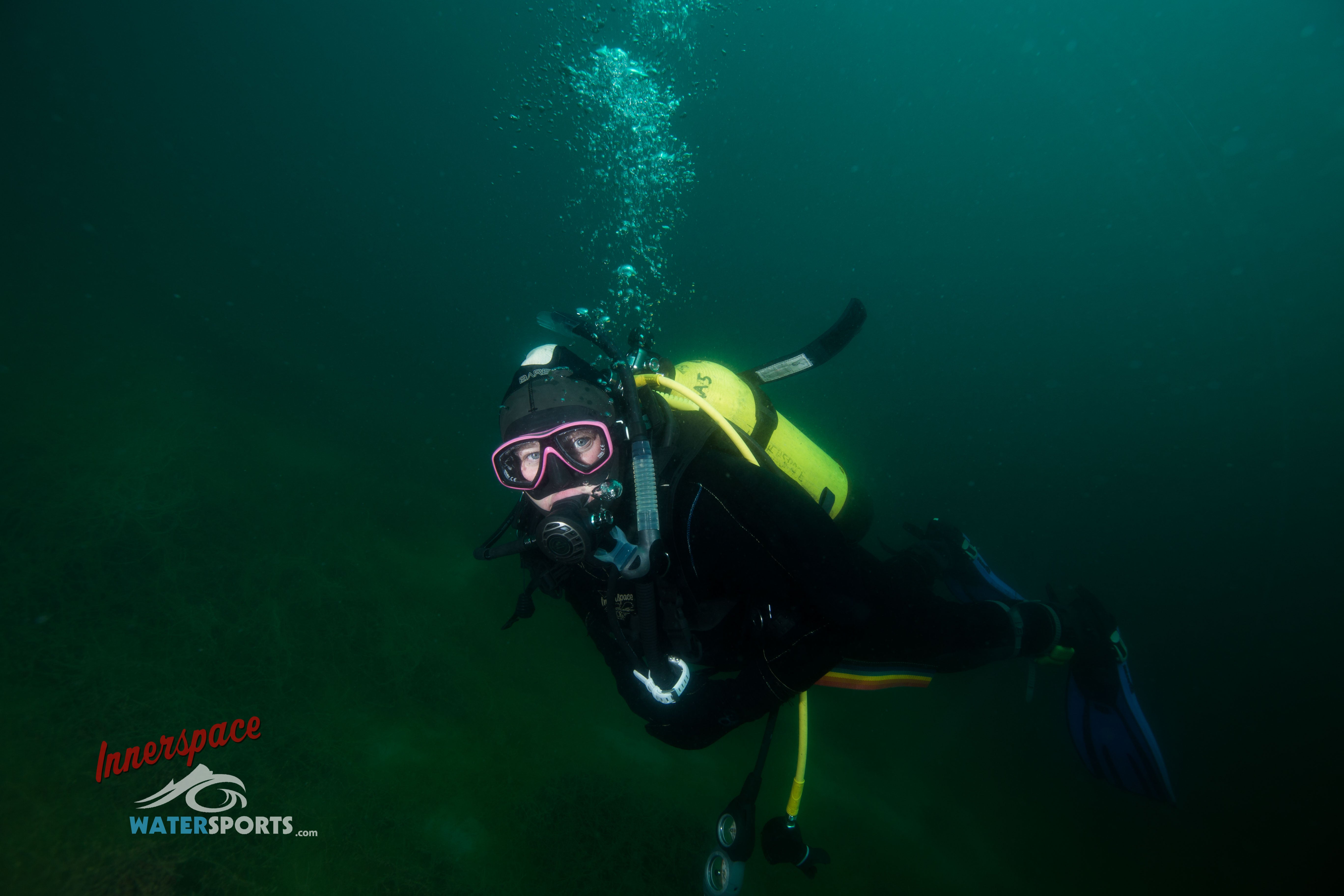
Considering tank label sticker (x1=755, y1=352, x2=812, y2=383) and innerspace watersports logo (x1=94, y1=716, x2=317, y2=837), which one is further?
innerspace watersports logo (x1=94, y1=716, x2=317, y2=837)

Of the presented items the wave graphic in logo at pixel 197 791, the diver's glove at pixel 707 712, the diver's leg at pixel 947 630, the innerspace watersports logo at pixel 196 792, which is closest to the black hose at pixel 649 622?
the diver's glove at pixel 707 712

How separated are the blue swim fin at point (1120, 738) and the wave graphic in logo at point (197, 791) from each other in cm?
672

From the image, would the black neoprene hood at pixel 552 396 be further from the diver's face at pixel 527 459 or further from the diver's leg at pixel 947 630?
the diver's leg at pixel 947 630

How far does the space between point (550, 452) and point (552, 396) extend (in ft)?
1.07

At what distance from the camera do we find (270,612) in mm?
4887

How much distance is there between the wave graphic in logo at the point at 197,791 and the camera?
3525mm

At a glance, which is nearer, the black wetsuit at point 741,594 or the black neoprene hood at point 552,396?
the black wetsuit at point 741,594

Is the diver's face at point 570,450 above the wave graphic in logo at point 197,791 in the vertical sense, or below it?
above

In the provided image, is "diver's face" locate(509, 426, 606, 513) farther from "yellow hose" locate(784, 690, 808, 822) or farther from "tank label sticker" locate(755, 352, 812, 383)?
"yellow hose" locate(784, 690, 808, 822)

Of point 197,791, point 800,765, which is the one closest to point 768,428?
point 800,765

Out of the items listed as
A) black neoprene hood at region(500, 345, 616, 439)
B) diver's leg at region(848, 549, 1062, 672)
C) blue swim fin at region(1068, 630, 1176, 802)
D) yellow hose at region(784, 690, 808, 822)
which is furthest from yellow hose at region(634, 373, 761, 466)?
blue swim fin at region(1068, 630, 1176, 802)

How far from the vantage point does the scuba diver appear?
2.33 metres

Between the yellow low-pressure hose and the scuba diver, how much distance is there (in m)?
0.01

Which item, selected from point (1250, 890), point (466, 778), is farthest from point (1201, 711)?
point (466, 778)
